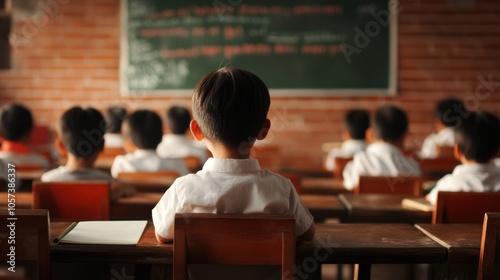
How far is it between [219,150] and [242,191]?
0.13m

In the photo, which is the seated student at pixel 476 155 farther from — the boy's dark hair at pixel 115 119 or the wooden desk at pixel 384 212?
the boy's dark hair at pixel 115 119

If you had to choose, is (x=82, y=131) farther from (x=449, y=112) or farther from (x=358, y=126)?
(x=449, y=112)

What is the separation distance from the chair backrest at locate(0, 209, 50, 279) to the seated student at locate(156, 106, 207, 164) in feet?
9.94

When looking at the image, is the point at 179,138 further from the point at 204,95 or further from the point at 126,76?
the point at 204,95

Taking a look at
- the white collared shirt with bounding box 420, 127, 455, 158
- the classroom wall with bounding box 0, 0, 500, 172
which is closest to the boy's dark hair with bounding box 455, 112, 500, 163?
the white collared shirt with bounding box 420, 127, 455, 158

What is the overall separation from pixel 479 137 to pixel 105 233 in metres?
1.56

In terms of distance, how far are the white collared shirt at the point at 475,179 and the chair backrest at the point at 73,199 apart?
123 centimetres

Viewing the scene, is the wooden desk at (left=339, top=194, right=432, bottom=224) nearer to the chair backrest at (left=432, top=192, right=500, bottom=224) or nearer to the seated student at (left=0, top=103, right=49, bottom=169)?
the chair backrest at (left=432, top=192, right=500, bottom=224)

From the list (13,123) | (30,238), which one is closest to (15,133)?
(13,123)

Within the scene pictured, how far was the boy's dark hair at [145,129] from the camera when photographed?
3514mm

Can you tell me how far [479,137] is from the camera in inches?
98.0

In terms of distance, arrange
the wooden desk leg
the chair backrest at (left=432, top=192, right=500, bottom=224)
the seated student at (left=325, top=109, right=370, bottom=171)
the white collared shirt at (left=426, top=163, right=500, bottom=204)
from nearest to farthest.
Answer: the wooden desk leg
the chair backrest at (left=432, top=192, right=500, bottom=224)
the white collared shirt at (left=426, top=163, right=500, bottom=204)
the seated student at (left=325, top=109, right=370, bottom=171)

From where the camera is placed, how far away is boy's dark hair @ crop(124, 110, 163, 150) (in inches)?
138

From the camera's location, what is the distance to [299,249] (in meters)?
1.53
